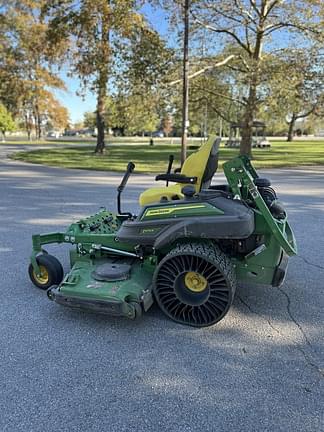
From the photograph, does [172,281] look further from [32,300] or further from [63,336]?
[32,300]

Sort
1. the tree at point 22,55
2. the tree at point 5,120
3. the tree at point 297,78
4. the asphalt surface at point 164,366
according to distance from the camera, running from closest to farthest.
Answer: the asphalt surface at point 164,366
the tree at point 297,78
the tree at point 22,55
the tree at point 5,120

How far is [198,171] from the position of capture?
3.64 metres

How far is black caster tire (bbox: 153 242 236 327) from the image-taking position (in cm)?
273

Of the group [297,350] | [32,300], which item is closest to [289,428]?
[297,350]

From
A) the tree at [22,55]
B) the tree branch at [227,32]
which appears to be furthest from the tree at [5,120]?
the tree branch at [227,32]

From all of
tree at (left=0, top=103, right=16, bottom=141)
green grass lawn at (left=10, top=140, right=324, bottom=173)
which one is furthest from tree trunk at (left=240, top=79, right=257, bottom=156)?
tree at (left=0, top=103, right=16, bottom=141)

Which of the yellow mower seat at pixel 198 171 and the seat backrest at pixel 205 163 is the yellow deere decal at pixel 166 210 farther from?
the seat backrest at pixel 205 163

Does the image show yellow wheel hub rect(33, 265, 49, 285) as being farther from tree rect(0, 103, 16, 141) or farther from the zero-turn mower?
tree rect(0, 103, 16, 141)

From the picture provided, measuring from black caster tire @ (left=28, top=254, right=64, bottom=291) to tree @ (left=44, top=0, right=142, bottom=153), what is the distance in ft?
49.5

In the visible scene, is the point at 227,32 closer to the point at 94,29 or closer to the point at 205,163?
the point at 94,29

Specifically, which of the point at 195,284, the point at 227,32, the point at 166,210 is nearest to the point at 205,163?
the point at 166,210

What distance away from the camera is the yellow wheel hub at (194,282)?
2.81 meters

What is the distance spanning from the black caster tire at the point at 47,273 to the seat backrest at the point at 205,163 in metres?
1.50

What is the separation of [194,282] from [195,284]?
17 mm
